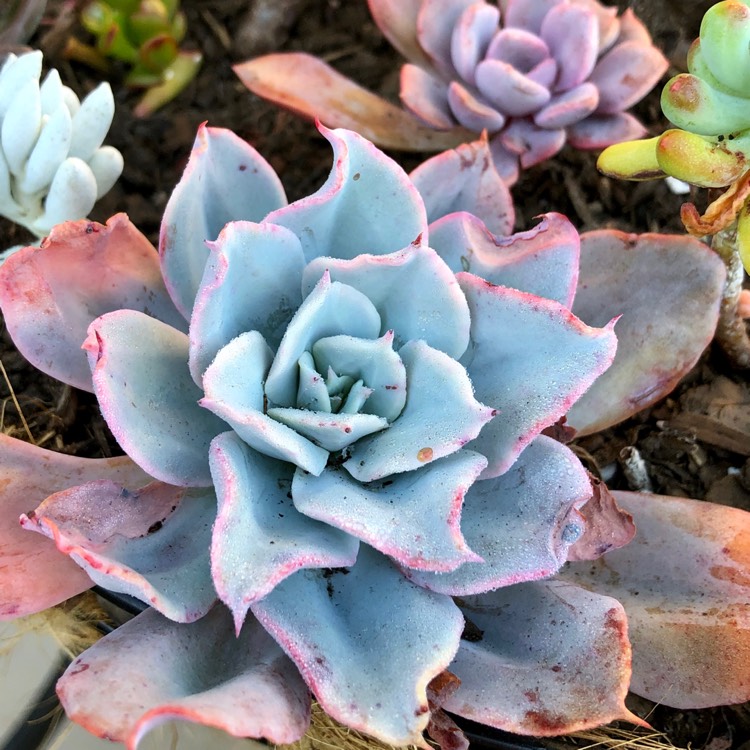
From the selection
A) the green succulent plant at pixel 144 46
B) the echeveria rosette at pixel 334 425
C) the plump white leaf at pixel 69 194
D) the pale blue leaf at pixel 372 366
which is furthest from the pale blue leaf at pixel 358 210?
the green succulent plant at pixel 144 46

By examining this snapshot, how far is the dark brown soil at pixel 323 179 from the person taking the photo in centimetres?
104

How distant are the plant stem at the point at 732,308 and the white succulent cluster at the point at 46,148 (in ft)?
2.41

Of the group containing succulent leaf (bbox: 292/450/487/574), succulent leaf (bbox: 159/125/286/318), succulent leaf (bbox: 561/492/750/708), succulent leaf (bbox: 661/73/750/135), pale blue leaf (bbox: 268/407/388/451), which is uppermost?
succulent leaf (bbox: 661/73/750/135)

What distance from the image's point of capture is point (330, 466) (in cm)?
75

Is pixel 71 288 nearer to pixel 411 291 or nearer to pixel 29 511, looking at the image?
pixel 29 511

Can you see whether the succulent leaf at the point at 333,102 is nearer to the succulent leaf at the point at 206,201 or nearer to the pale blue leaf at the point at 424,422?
the succulent leaf at the point at 206,201

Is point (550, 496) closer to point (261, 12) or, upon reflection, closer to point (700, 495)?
point (700, 495)

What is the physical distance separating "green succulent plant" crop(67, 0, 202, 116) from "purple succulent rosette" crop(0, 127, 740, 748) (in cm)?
58

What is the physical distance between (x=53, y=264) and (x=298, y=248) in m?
0.24

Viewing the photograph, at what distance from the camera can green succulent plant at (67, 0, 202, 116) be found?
1.27 metres

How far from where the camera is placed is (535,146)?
3.68ft

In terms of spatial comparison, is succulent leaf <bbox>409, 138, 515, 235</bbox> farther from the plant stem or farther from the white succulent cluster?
the white succulent cluster

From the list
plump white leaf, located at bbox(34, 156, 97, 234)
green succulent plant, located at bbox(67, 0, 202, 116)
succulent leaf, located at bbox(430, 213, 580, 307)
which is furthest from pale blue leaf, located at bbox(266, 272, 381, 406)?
green succulent plant, located at bbox(67, 0, 202, 116)

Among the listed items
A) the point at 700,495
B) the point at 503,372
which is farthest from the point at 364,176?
the point at 700,495
